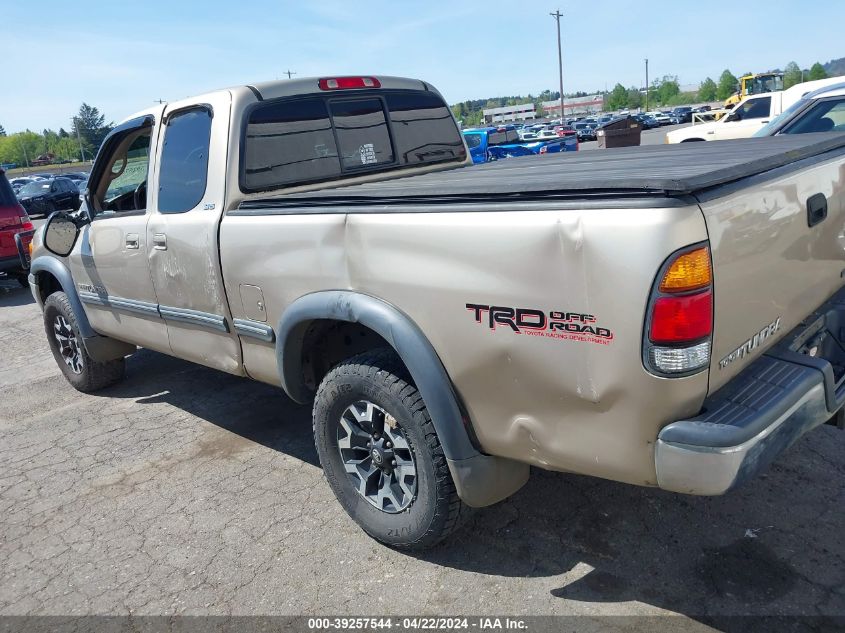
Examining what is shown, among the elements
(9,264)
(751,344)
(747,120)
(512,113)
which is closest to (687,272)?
(751,344)

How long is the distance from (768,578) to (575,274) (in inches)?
61.0

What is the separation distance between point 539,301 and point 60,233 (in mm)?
3854

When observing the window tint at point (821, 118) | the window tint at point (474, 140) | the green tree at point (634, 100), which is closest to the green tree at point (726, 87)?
the green tree at point (634, 100)

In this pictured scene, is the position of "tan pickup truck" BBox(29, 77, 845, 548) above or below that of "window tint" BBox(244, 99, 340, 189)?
below

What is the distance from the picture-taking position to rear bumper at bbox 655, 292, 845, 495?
206 centimetres

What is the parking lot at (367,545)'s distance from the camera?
2.70 m

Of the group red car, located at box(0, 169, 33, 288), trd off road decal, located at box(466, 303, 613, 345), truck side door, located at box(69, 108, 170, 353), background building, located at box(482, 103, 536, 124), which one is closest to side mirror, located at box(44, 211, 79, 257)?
truck side door, located at box(69, 108, 170, 353)

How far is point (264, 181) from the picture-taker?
3.68 m

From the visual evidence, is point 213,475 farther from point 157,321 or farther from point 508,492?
point 508,492

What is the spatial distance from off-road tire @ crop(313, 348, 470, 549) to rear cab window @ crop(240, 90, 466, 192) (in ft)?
4.14

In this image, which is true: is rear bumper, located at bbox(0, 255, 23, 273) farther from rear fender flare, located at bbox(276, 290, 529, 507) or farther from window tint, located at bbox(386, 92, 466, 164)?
rear fender flare, located at bbox(276, 290, 529, 507)

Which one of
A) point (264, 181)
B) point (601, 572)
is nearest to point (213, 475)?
point (264, 181)

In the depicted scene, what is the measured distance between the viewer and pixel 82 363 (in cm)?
540

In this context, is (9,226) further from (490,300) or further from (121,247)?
(490,300)
